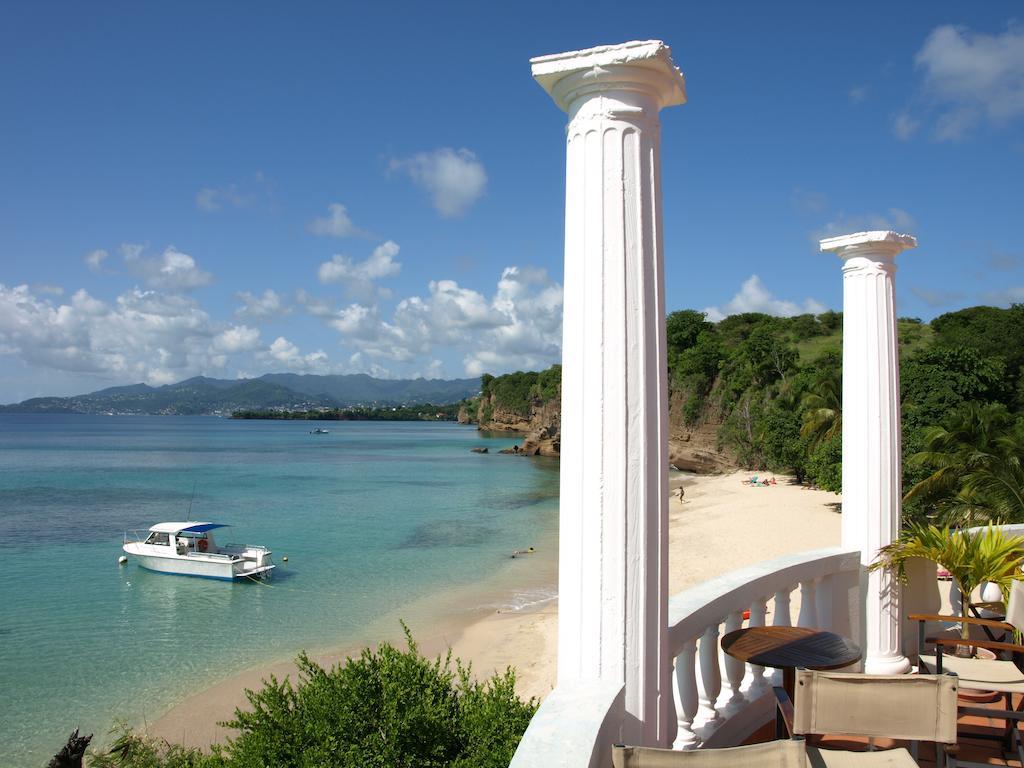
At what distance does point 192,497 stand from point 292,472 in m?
20.5

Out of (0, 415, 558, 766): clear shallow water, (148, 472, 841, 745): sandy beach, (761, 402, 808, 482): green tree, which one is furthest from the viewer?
(761, 402, 808, 482): green tree

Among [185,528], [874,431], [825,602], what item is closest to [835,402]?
[185,528]

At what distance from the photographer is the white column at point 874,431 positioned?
520 cm

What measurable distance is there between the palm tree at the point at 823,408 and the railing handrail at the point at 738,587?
3054 centimetres

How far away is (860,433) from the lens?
5.30 m

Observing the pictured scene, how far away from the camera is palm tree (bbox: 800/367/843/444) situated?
115ft

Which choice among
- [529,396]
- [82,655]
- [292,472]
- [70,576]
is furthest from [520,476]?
[529,396]

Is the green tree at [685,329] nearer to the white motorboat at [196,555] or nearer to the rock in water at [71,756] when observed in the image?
the white motorboat at [196,555]

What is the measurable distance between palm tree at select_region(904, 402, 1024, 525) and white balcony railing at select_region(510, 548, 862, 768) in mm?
9939

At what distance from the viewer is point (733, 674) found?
420 centimetres

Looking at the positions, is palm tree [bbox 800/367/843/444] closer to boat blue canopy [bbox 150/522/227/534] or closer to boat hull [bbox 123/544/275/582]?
boat hull [bbox 123/544/275/582]

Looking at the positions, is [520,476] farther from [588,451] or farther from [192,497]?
[588,451]

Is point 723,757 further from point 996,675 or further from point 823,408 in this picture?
point 823,408

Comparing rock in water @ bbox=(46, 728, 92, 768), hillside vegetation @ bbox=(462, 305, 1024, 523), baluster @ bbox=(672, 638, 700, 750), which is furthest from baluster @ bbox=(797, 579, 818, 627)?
hillside vegetation @ bbox=(462, 305, 1024, 523)
